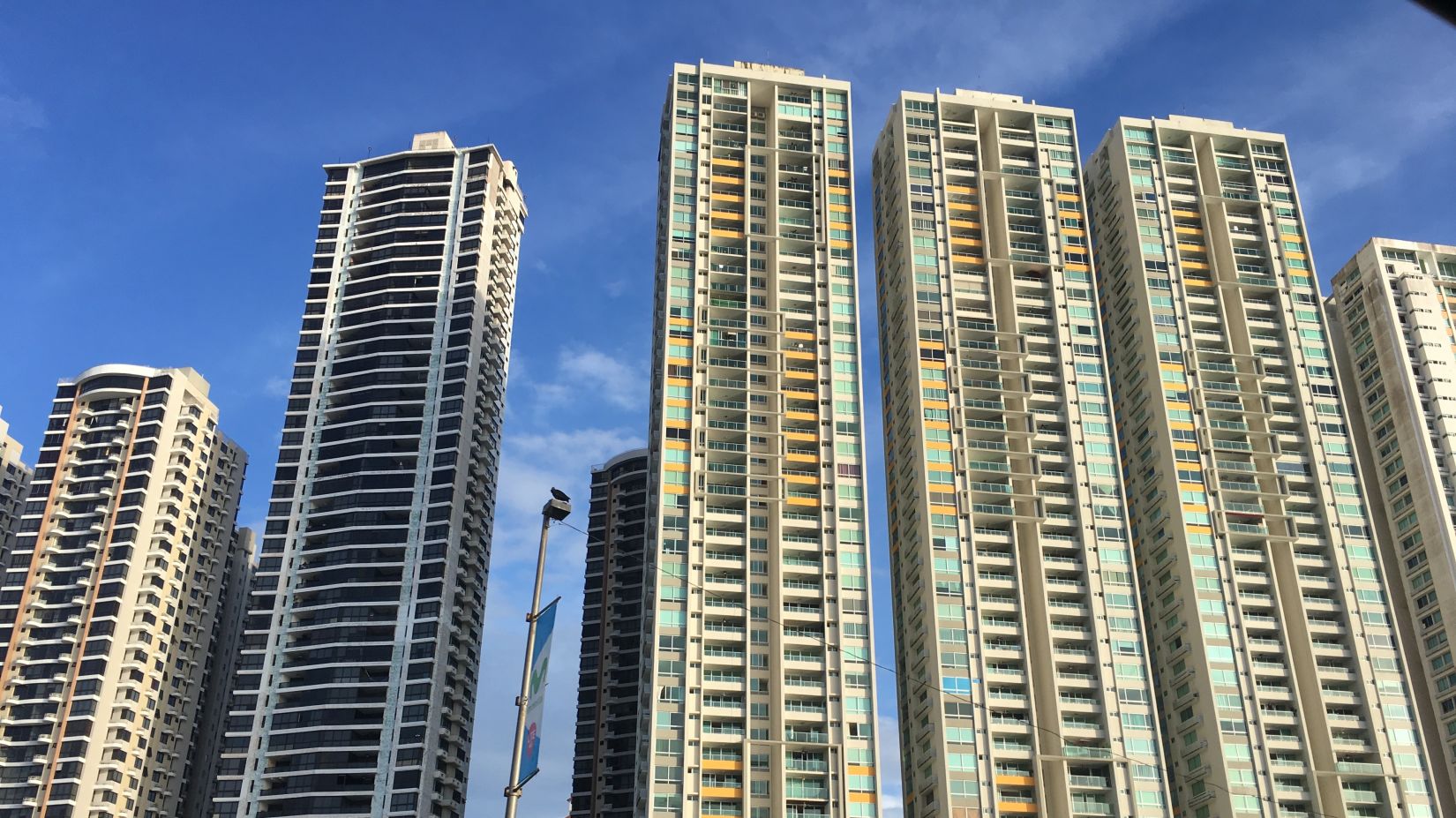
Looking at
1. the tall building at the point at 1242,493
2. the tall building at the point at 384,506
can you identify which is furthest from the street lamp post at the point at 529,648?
the tall building at the point at 384,506

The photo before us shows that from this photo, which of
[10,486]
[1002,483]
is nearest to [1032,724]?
[1002,483]

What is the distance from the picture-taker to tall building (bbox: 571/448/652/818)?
139875 millimetres

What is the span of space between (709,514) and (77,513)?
3143 inches

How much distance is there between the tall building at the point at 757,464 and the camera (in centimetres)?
9125

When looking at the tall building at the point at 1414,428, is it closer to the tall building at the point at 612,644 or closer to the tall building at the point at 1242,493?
the tall building at the point at 1242,493

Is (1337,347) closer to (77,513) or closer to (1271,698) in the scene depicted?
(1271,698)

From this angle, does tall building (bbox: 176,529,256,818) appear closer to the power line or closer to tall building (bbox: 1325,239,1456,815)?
the power line

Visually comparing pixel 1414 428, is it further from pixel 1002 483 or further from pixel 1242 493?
pixel 1002 483

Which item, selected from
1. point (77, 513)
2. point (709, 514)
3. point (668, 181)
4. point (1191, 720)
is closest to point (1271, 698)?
point (1191, 720)

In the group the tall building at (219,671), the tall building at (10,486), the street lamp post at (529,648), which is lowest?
the street lamp post at (529,648)

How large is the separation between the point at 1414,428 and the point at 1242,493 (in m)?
28.4

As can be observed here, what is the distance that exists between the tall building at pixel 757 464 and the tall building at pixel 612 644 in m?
32.4

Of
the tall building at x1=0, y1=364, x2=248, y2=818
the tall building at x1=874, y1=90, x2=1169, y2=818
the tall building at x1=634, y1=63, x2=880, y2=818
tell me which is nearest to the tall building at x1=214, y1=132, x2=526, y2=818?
the tall building at x1=0, y1=364, x2=248, y2=818

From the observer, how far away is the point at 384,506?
5054 inches
